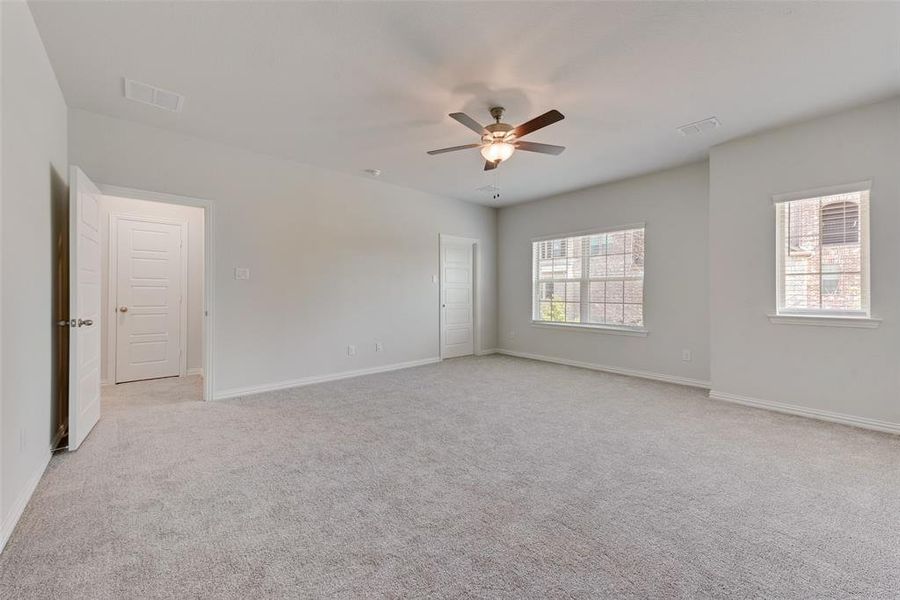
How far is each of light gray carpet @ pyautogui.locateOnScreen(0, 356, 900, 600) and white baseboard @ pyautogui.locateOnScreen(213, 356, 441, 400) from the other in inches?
22.1

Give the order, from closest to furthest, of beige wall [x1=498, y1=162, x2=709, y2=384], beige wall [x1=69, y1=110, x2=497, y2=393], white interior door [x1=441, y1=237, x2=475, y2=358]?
beige wall [x1=69, y1=110, x2=497, y2=393], beige wall [x1=498, y1=162, x2=709, y2=384], white interior door [x1=441, y1=237, x2=475, y2=358]

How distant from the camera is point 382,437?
3055mm

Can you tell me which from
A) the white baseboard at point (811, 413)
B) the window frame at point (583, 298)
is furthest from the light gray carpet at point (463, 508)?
the window frame at point (583, 298)

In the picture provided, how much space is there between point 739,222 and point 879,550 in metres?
3.12

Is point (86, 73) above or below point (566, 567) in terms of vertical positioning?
above

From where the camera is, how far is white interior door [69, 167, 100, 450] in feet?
9.07

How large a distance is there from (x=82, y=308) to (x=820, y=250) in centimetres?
616

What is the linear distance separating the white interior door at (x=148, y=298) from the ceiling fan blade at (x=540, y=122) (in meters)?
4.87

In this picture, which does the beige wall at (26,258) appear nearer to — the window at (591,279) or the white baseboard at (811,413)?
the white baseboard at (811,413)

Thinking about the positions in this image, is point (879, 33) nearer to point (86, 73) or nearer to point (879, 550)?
point (879, 550)

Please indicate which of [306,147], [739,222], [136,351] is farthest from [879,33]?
[136,351]

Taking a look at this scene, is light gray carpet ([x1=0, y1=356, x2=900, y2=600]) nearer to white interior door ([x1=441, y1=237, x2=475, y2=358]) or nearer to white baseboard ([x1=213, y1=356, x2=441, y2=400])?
white baseboard ([x1=213, y1=356, x2=441, y2=400])

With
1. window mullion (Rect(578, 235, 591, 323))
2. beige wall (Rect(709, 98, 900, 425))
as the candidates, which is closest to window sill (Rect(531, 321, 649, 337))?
window mullion (Rect(578, 235, 591, 323))

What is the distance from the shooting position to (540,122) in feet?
9.19
